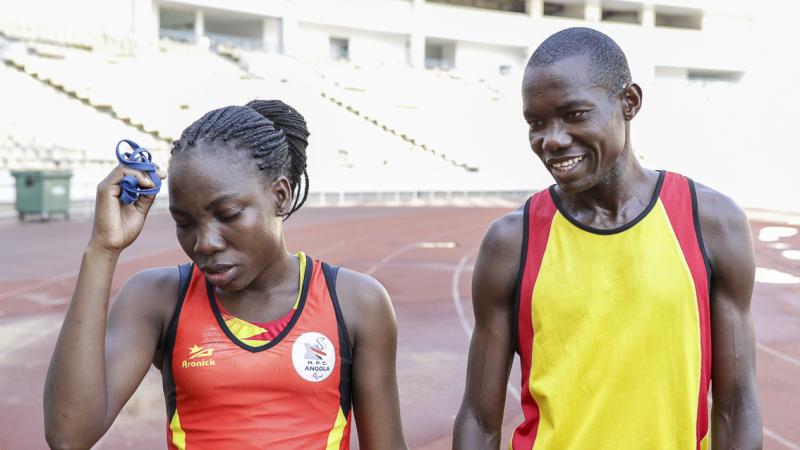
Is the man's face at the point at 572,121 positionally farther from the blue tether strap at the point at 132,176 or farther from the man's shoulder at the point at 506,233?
the blue tether strap at the point at 132,176

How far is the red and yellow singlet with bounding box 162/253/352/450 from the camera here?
6.59ft

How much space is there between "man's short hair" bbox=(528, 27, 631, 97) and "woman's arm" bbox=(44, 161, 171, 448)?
0.98 meters

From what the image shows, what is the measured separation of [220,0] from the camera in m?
34.8

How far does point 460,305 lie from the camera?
8711 millimetres

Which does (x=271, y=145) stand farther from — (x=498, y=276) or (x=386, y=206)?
(x=386, y=206)

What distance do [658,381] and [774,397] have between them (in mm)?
4025

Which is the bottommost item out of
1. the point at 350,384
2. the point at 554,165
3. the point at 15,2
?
the point at 350,384

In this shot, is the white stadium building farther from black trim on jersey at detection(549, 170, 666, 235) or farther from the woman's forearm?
black trim on jersey at detection(549, 170, 666, 235)

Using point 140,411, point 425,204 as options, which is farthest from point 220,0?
point 140,411

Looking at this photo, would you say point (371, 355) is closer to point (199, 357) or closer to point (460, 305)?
point (199, 357)

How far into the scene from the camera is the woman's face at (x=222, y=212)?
1.98 metres

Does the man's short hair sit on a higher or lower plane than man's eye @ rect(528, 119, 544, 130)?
higher

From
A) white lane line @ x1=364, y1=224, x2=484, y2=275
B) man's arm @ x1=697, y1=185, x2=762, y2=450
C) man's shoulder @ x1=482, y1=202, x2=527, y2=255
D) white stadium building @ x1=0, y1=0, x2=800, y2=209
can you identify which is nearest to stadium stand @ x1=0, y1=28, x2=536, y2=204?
white stadium building @ x1=0, y1=0, x2=800, y2=209

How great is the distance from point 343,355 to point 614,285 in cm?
67
